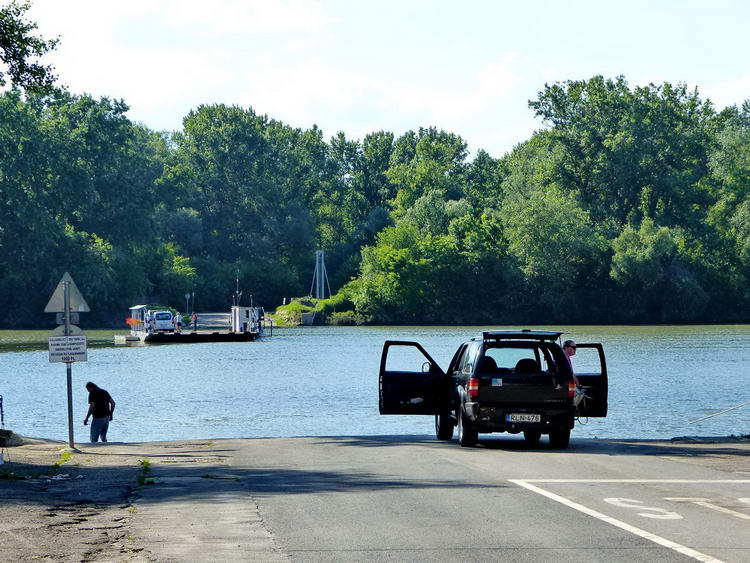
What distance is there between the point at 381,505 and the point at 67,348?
10.2 m

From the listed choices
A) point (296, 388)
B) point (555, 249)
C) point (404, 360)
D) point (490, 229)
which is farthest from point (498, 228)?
point (296, 388)

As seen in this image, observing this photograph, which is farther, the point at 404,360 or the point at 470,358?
the point at 404,360

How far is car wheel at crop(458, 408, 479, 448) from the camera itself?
2145 cm

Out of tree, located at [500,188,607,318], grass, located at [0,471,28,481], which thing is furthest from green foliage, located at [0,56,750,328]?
grass, located at [0,471,28,481]

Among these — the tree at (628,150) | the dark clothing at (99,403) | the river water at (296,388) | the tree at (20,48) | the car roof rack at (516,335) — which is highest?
the tree at (628,150)

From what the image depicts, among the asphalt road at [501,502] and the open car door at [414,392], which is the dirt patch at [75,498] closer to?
the asphalt road at [501,502]

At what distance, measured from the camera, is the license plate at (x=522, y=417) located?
68.1 feet

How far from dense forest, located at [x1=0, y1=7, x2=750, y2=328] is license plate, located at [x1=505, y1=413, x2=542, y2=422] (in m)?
94.2

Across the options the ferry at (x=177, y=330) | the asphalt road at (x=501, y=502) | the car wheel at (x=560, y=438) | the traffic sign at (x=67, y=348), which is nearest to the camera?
the asphalt road at (x=501, y=502)

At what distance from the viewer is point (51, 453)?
21.6 metres

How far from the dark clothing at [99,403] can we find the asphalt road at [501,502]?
6.80 metres

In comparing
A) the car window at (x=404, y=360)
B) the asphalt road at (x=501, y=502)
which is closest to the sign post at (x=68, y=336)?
the asphalt road at (x=501, y=502)

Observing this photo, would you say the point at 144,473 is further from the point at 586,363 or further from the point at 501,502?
the point at 586,363

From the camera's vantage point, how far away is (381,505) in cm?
1362
